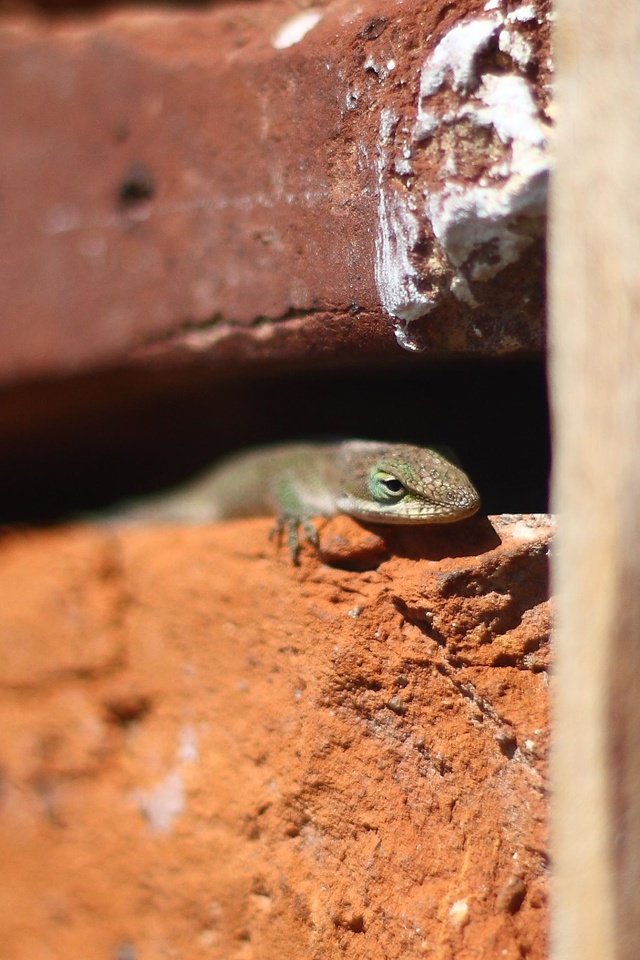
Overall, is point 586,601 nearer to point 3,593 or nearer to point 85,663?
point 85,663

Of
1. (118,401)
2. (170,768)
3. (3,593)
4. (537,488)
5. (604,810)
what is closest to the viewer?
(604,810)

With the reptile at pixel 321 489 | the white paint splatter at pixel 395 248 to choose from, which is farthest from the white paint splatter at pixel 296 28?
the reptile at pixel 321 489

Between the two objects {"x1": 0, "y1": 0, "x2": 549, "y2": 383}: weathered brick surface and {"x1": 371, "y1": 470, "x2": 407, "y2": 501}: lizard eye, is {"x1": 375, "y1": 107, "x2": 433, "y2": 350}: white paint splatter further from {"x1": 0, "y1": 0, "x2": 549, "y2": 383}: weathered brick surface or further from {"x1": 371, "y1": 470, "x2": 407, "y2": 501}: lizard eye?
{"x1": 371, "y1": 470, "x2": 407, "y2": 501}: lizard eye

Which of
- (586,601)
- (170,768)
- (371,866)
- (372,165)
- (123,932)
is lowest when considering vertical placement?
(123,932)

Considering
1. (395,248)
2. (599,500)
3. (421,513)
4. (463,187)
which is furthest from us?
(421,513)

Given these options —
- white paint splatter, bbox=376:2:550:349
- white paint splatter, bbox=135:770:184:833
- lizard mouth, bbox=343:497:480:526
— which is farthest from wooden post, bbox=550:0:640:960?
white paint splatter, bbox=135:770:184:833

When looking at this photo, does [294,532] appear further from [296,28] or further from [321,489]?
[296,28]

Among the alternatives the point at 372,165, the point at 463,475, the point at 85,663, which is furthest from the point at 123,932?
the point at 372,165

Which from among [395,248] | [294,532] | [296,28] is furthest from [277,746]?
[296,28]
